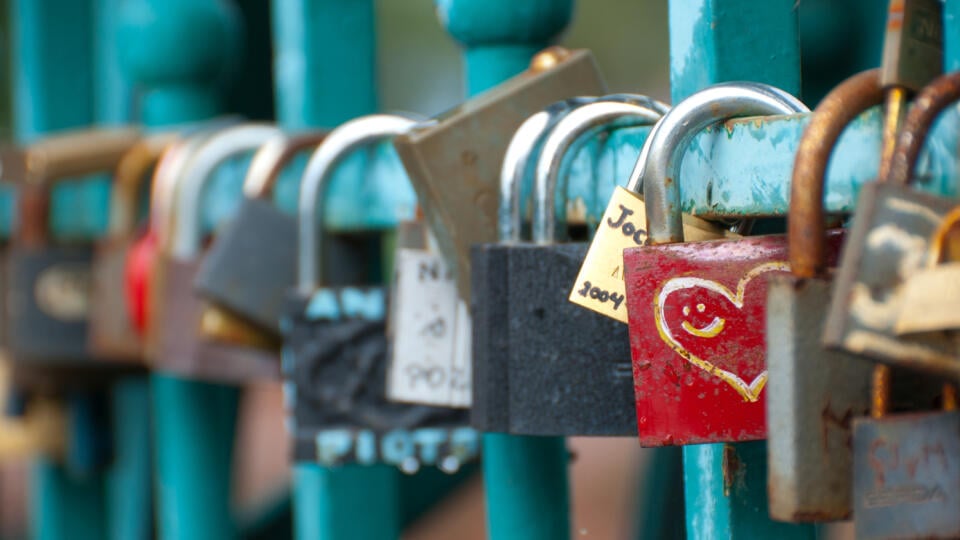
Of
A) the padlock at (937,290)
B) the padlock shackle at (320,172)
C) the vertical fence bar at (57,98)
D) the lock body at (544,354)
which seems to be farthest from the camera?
the vertical fence bar at (57,98)

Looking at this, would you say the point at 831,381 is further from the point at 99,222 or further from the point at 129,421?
the point at 129,421

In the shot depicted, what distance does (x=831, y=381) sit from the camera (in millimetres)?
521

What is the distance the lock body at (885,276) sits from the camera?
1.55ft

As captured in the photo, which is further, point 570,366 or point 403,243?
point 403,243

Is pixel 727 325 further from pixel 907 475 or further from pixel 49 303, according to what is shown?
pixel 49 303

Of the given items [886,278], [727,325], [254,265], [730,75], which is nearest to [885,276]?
[886,278]

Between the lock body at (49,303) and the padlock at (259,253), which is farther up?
the padlock at (259,253)

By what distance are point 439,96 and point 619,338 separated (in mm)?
4335

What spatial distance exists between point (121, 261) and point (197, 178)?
224mm

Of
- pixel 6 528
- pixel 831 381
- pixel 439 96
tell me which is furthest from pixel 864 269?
pixel 439 96

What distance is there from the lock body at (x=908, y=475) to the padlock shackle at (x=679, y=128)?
0.18m

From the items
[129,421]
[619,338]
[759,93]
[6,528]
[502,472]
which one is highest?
[759,93]

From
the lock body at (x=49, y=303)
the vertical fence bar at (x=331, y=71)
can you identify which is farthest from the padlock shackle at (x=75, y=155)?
the vertical fence bar at (x=331, y=71)

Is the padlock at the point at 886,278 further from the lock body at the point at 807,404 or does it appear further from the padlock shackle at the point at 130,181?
the padlock shackle at the point at 130,181
